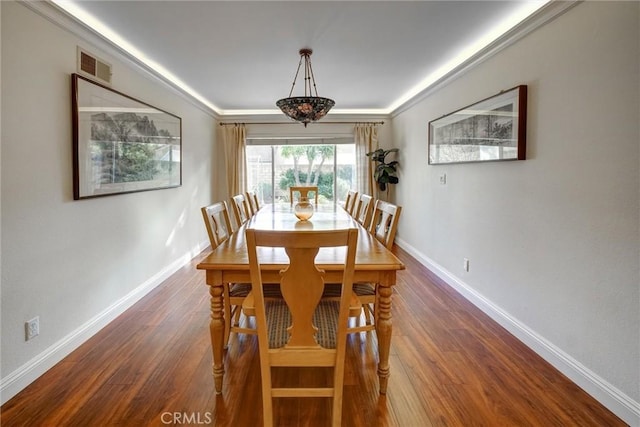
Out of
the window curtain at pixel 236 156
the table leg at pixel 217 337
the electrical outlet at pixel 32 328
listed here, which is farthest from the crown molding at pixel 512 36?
the electrical outlet at pixel 32 328

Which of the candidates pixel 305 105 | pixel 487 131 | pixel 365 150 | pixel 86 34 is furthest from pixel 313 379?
pixel 365 150

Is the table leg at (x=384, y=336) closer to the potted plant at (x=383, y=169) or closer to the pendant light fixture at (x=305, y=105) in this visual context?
the pendant light fixture at (x=305, y=105)

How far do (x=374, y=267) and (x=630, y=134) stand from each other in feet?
4.48

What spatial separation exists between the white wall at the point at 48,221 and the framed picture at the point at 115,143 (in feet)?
0.24

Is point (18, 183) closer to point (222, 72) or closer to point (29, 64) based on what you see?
point (29, 64)

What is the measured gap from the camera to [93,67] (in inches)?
103

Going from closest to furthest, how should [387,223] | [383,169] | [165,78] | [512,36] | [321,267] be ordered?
[321,267] < [387,223] < [512,36] < [165,78] < [383,169]

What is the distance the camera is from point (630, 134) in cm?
168

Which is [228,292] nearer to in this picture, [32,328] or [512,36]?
[32,328]

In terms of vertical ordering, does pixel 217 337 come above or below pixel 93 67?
below

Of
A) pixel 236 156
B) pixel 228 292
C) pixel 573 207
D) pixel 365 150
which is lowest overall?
pixel 228 292

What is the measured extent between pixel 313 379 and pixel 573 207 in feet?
5.87

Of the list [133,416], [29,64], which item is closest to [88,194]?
[29,64]

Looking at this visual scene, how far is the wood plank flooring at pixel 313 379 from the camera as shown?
1.70m
